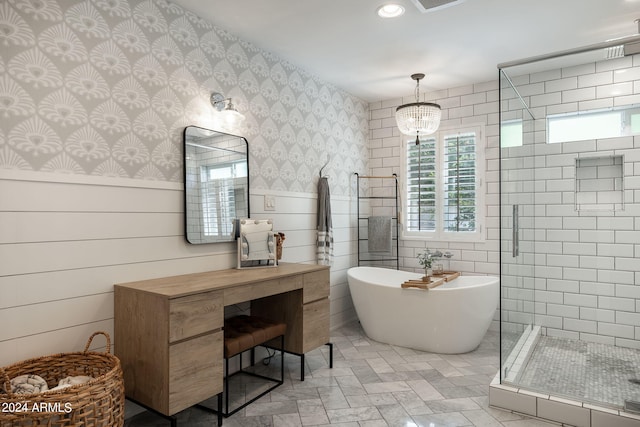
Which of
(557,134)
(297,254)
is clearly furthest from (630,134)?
(297,254)

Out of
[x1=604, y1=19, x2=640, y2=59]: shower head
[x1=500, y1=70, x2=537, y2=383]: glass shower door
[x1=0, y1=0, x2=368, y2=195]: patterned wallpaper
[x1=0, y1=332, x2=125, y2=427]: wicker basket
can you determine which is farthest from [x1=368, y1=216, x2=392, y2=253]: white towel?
[x1=0, y1=332, x2=125, y2=427]: wicker basket

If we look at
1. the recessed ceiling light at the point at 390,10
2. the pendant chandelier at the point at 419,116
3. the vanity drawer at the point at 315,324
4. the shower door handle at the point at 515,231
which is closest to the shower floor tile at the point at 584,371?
the shower door handle at the point at 515,231

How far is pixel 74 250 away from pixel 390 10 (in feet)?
8.00

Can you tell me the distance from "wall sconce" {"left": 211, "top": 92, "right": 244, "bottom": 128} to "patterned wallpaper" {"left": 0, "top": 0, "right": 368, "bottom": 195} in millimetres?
56

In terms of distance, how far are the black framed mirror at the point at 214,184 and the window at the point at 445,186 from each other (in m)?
2.21

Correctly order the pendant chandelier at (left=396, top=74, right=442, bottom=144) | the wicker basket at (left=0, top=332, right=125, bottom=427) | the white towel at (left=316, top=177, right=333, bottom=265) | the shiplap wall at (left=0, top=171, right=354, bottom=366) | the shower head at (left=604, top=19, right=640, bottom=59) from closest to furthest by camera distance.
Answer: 1. the wicker basket at (left=0, top=332, right=125, bottom=427)
2. the shiplap wall at (left=0, top=171, right=354, bottom=366)
3. the shower head at (left=604, top=19, right=640, bottom=59)
4. the pendant chandelier at (left=396, top=74, right=442, bottom=144)
5. the white towel at (left=316, top=177, right=333, bottom=265)

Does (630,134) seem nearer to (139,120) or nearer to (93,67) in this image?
(139,120)

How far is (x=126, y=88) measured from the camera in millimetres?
2279

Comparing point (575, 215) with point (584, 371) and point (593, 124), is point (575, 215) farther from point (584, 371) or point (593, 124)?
point (584, 371)

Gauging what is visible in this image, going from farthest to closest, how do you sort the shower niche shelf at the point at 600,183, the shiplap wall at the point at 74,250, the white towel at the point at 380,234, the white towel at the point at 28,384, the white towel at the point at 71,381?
the white towel at the point at 380,234, the shower niche shelf at the point at 600,183, the shiplap wall at the point at 74,250, the white towel at the point at 71,381, the white towel at the point at 28,384

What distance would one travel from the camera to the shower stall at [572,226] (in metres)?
2.40

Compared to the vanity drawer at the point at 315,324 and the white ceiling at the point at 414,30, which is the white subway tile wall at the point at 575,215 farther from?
the vanity drawer at the point at 315,324

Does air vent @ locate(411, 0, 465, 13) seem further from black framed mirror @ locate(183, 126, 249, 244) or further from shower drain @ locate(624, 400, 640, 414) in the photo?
shower drain @ locate(624, 400, 640, 414)

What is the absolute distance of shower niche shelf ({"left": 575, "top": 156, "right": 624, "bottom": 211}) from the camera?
2.53 m
